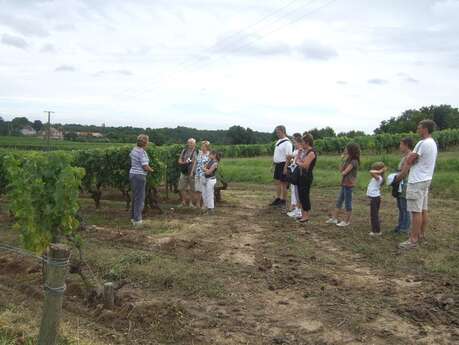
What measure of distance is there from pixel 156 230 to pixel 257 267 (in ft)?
10.4

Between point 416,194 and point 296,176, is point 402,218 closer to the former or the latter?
point 416,194

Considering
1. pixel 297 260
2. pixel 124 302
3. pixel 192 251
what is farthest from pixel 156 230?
pixel 124 302

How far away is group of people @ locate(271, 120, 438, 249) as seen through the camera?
302 inches

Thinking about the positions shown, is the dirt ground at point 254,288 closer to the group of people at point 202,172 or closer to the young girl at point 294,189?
the young girl at point 294,189

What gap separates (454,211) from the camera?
1186 centimetres

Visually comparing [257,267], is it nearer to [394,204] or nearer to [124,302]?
[124,302]

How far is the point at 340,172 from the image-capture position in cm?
1035

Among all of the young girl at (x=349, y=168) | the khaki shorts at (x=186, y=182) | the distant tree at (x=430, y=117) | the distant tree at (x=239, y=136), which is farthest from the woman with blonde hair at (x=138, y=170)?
the distant tree at (x=239, y=136)

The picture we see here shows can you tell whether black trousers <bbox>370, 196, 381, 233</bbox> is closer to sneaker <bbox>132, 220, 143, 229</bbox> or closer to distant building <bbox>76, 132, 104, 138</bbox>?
sneaker <bbox>132, 220, 143, 229</bbox>

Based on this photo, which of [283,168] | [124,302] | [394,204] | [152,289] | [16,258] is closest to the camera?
[124,302]

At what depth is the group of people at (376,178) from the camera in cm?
766

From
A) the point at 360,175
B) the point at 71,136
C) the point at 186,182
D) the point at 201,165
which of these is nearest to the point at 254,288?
the point at 201,165

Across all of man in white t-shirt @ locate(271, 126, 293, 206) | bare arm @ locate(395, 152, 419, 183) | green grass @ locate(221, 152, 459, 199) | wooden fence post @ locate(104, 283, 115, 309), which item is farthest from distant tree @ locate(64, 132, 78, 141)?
wooden fence post @ locate(104, 283, 115, 309)

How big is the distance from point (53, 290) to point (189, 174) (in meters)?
8.17
